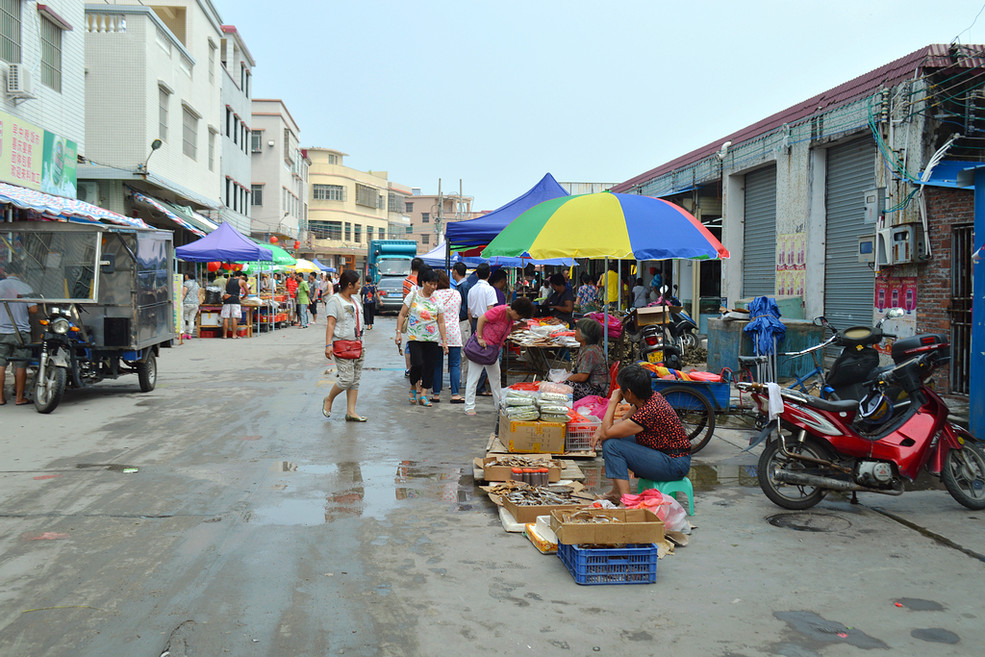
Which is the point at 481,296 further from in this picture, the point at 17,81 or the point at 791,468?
the point at 17,81

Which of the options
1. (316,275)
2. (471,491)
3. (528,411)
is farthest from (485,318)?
(316,275)

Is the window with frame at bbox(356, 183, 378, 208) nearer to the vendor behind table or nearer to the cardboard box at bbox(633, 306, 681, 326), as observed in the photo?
the vendor behind table

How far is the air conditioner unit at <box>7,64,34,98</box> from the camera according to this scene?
14984 millimetres

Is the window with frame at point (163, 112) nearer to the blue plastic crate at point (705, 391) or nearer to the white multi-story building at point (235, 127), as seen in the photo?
the white multi-story building at point (235, 127)

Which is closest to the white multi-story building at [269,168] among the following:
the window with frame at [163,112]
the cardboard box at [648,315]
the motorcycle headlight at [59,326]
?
the window with frame at [163,112]

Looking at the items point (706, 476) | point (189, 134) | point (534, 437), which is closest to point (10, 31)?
point (189, 134)

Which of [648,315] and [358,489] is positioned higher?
[648,315]

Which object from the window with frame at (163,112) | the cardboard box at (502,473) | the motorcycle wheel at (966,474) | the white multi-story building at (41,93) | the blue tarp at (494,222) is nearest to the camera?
the motorcycle wheel at (966,474)

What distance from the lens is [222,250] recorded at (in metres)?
21.8

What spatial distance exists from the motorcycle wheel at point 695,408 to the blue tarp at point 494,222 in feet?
18.0

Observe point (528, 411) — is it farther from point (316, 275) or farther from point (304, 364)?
point (316, 275)

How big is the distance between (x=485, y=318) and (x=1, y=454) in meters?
5.32

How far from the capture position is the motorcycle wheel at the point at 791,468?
616 centimetres

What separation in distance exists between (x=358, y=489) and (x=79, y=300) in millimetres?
6141
